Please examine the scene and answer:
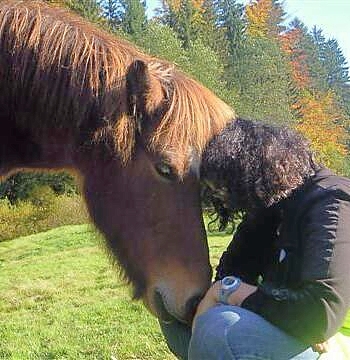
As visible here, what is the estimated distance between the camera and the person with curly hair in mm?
2191

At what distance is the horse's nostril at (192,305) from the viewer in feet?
7.67

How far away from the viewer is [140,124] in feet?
7.66

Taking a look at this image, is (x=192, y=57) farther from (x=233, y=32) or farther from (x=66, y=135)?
(x=66, y=135)

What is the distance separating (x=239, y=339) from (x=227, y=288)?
0.21m

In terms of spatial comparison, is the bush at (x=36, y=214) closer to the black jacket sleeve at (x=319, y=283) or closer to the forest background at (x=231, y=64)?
the forest background at (x=231, y=64)

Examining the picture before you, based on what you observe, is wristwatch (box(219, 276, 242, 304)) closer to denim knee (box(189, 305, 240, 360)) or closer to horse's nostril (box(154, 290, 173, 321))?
denim knee (box(189, 305, 240, 360))

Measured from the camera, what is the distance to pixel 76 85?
230cm

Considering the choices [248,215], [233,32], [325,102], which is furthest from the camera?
[325,102]

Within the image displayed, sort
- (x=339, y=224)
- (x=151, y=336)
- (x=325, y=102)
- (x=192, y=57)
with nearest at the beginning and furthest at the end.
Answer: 1. (x=339, y=224)
2. (x=151, y=336)
3. (x=192, y=57)
4. (x=325, y=102)

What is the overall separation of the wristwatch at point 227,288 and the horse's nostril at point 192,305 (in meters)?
0.08

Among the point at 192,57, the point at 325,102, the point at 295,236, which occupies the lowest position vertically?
the point at 325,102

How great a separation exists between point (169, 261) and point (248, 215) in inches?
16.5

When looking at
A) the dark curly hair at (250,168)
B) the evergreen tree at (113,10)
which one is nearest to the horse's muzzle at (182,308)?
the dark curly hair at (250,168)

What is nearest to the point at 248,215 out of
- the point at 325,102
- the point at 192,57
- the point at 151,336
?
the point at 151,336
